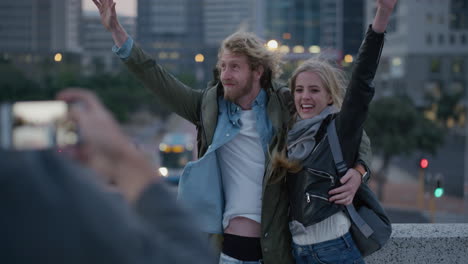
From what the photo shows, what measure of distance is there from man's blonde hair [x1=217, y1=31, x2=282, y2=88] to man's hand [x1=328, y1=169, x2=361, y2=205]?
72 cm

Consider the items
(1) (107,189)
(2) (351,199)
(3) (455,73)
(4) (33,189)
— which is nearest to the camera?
(4) (33,189)

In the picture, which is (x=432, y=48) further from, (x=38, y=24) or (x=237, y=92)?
(x=237, y=92)

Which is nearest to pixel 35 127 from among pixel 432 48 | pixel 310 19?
pixel 432 48

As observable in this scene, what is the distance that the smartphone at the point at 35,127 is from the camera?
1089mm

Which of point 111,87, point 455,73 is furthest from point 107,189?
point 455,73

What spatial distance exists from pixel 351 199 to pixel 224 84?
865 mm

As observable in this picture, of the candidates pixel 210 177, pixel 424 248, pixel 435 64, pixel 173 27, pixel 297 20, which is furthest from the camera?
pixel 173 27

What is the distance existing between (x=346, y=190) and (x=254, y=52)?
858 millimetres

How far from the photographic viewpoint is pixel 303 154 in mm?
2826

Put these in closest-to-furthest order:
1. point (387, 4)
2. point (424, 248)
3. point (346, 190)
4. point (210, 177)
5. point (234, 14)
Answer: point (387, 4) → point (346, 190) → point (210, 177) → point (424, 248) → point (234, 14)

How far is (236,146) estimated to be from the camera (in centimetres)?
304

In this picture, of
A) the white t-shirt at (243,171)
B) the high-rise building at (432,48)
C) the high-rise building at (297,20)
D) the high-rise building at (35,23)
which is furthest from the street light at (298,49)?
the white t-shirt at (243,171)

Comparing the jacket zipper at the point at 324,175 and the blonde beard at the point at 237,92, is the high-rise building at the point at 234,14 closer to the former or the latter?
the blonde beard at the point at 237,92

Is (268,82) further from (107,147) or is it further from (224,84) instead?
(107,147)
